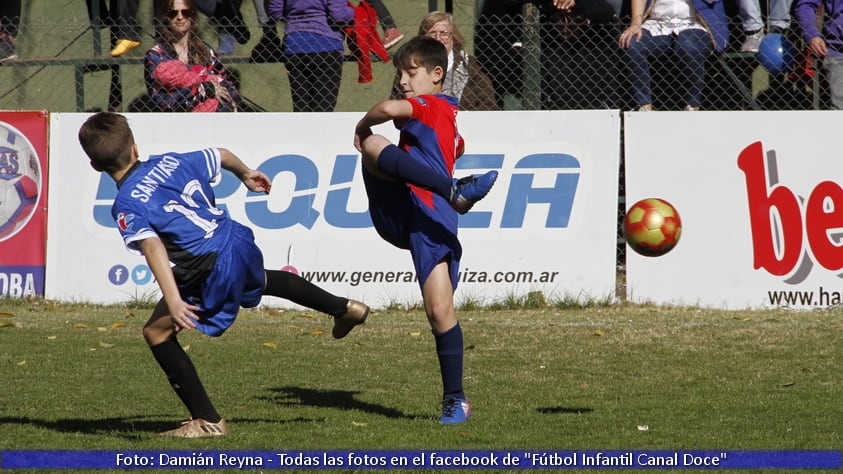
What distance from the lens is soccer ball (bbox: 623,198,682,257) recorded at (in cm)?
809

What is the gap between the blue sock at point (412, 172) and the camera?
5.85m

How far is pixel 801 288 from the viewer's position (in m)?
10.5

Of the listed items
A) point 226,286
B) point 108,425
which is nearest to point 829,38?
point 226,286

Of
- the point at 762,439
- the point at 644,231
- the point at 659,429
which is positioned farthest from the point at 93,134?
the point at 644,231

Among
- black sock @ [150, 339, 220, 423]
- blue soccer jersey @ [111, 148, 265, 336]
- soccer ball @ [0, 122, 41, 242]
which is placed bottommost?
black sock @ [150, 339, 220, 423]

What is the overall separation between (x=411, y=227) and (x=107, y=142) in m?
1.58

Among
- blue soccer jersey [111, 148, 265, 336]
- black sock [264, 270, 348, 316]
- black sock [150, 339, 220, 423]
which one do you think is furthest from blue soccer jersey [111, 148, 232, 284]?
black sock [264, 270, 348, 316]

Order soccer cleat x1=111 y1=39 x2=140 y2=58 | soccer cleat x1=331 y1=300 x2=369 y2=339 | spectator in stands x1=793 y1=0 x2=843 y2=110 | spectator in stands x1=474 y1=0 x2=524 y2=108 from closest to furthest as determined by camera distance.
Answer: soccer cleat x1=331 y1=300 x2=369 y2=339
spectator in stands x1=793 y1=0 x2=843 y2=110
spectator in stands x1=474 y1=0 x2=524 y2=108
soccer cleat x1=111 y1=39 x2=140 y2=58

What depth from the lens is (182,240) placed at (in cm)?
554

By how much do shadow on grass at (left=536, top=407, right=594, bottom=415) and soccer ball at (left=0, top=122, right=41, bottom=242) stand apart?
6.46 metres

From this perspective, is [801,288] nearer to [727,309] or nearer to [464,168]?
[727,309]

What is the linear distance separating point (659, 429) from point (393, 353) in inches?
118

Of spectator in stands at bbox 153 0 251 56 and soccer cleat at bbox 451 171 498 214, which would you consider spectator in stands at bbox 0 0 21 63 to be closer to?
spectator in stands at bbox 153 0 251 56

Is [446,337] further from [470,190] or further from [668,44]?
[668,44]
